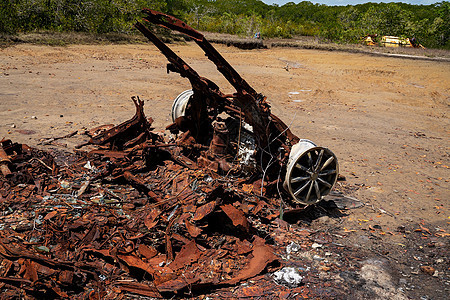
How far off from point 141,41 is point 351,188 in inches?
832

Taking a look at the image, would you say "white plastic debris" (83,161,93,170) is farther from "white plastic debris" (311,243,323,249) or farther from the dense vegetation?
the dense vegetation

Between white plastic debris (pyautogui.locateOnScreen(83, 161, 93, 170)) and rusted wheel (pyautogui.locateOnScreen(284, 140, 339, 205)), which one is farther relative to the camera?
white plastic debris (pyautogui.locateOnScreen(83, 161, 93, 170))

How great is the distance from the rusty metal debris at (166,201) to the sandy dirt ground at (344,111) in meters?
1.31

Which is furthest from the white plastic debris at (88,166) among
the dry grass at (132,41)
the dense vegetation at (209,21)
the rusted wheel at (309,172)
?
A: the dense vegetation at (209,21)

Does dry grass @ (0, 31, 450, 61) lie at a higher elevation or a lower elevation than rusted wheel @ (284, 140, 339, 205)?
higher

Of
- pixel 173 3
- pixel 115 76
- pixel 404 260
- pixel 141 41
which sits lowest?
pixel 404 260

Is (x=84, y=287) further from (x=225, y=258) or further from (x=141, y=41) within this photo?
(x=141, y=41)

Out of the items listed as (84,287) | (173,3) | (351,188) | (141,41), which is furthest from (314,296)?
(173,3)

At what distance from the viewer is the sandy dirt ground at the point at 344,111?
595 cm

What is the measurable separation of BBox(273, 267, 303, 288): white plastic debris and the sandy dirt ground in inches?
54.9

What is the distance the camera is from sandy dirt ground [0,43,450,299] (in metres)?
5.95

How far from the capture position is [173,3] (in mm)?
38156

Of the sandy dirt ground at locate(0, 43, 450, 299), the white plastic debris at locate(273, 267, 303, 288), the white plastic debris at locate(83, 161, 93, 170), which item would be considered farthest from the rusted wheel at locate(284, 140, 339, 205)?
the white plastic debris at locate(83, 161, 93, 170)

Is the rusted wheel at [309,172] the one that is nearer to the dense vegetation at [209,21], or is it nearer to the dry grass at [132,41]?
the dry grass at [132,41]
